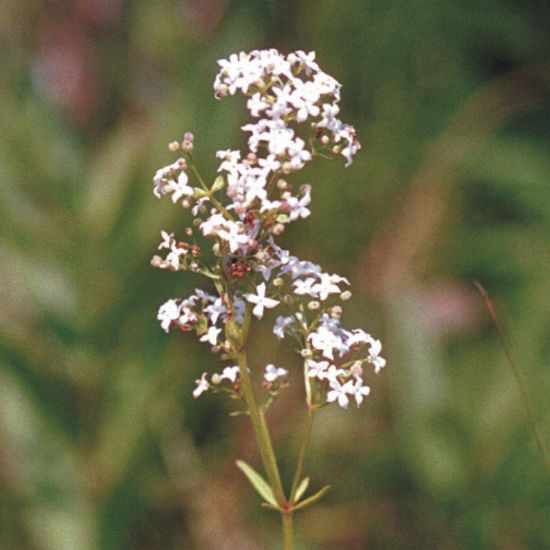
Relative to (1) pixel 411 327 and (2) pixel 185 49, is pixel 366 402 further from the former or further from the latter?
(2) pixel 185 49

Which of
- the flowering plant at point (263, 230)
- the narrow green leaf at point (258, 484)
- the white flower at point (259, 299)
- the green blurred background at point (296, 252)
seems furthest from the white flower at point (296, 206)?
the green blurred background at point (296, 252)

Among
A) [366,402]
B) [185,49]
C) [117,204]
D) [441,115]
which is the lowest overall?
[366,402]

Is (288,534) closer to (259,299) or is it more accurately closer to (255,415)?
(255,415)

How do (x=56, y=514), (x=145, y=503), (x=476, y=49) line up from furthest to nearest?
1. (x=476, y=49)
2. (x=145, y=503)
3. (x=56, y=514)

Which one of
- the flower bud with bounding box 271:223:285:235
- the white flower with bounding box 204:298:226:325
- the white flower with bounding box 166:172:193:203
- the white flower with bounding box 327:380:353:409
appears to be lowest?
the white flower with bounding box 327:380:353:409

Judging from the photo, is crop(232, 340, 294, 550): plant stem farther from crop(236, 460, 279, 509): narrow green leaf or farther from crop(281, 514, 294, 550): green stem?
crop(236, 460, 279, 509): narrow green leaf

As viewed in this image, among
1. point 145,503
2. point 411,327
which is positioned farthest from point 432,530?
point 145,503

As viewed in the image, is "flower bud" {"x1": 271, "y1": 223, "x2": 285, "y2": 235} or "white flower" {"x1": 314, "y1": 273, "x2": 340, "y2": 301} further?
"white flower" {"x1": 314, "y1": 273, "x2": 340, "y2": 301}

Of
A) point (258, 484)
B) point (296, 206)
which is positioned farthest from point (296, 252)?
point (296, 206)

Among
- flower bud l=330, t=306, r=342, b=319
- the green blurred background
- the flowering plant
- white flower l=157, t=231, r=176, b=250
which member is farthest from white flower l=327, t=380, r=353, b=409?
the green blurred background
